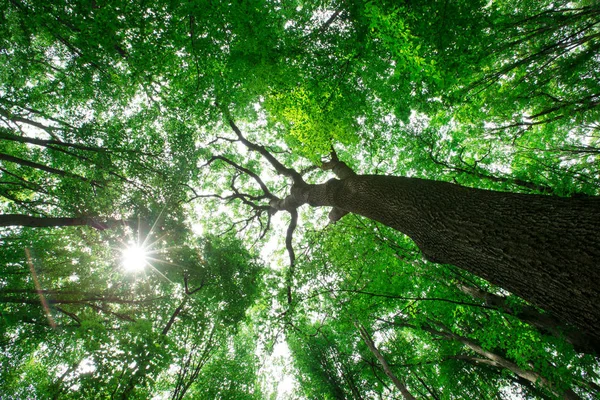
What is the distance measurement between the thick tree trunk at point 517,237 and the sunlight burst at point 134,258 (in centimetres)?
627

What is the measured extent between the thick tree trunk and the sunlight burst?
20.6ft

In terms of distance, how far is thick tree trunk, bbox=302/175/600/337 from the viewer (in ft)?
6.22

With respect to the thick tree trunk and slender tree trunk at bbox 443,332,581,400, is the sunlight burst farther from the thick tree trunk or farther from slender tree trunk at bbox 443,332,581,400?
slender tree trunk at bbox 443,332,581,400

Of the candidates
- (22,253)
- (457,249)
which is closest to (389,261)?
(457,249)

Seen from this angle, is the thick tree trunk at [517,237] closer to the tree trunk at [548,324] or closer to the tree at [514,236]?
the tree at [514,236]

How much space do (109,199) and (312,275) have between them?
19.3 ft

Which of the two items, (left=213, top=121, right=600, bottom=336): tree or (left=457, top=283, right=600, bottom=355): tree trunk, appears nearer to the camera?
(left=213, top=121, right=600, bottom=336): tree

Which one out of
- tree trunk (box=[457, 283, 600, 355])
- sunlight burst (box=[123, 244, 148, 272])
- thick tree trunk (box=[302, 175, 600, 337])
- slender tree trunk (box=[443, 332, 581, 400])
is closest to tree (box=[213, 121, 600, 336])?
thick tree trunk (box=[302, 175, 600, 337])

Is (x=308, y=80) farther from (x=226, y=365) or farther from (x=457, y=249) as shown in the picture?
(x=226, y=365)

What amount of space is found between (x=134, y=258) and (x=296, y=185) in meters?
4.91

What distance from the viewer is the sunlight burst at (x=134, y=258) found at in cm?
625

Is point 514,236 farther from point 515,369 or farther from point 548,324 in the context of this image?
point 515,369

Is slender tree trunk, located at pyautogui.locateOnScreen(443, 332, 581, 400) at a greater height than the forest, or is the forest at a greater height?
the forest

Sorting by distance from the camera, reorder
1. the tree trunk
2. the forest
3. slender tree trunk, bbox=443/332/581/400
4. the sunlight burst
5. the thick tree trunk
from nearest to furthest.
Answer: the thick tree trunk < the forest < the tree trunk < slender tree trunk, bbox=443/332/581/400 < the sunlight burst
